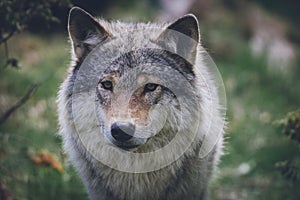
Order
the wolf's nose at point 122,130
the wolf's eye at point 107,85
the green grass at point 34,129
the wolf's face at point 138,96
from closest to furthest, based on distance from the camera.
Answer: the wolf's nose at point 122,130
the wolf's face at point 138,96
the wolf's eye at point 107,85
the green grass at point 34,129

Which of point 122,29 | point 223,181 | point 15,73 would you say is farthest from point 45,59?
point 122,29

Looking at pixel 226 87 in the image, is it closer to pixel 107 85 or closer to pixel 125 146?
pixel 107 85

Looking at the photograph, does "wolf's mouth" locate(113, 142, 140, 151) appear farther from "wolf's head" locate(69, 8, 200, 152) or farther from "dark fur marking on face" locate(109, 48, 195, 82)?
"dark fur marking on face" locate(109, 48, 195, 82)

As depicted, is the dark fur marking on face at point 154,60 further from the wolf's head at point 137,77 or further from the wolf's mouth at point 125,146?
the wolf's mouth at point 125,146

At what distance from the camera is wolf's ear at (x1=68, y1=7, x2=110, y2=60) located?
4.38m

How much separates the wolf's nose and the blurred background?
123cm

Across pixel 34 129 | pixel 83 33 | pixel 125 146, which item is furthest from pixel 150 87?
pixel 34 129

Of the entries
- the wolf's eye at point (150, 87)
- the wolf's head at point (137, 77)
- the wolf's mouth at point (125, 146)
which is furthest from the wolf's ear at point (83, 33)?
the wolf's mouth at point (125, 146)

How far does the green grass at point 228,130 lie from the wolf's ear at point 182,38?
1.71 meters

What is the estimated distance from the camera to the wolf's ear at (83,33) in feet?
14.4

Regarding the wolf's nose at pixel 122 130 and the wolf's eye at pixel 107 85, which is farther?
the wolf's eye at pixel 107 85

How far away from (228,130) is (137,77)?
3.07m

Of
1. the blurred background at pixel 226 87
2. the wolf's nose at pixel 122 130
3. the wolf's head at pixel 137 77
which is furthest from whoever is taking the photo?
the blurred background at pixel 226 87

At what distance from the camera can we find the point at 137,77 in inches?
165
